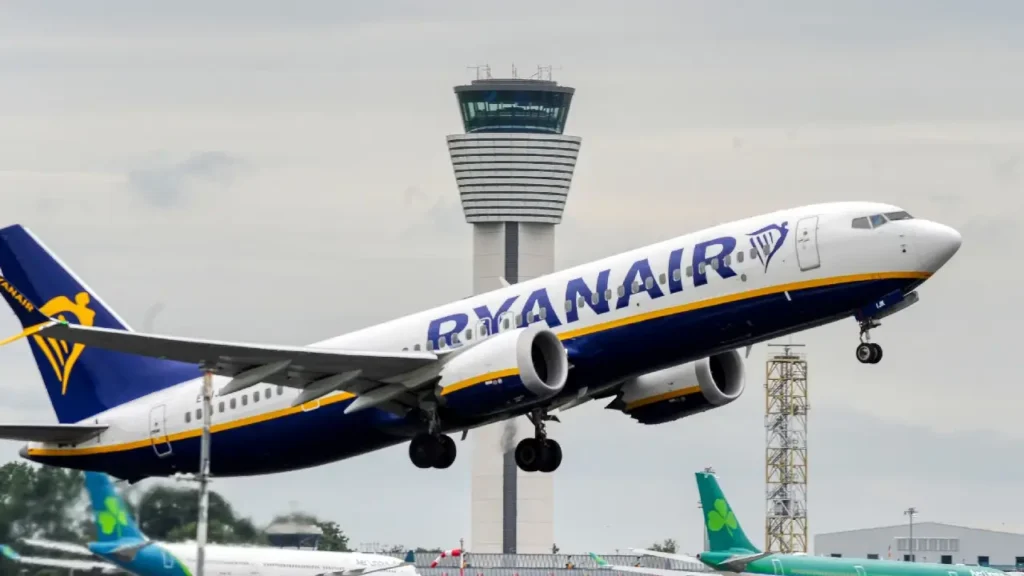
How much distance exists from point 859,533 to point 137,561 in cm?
10827

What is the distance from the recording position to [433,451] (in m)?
56.5

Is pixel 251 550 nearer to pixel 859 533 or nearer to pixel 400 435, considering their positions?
pixel 400 435

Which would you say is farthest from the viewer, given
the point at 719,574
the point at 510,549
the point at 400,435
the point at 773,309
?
the point at 510,549

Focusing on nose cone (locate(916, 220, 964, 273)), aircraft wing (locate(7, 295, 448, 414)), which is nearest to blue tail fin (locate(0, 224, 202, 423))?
aircraft wing (locate(7, 295, 448, 414))

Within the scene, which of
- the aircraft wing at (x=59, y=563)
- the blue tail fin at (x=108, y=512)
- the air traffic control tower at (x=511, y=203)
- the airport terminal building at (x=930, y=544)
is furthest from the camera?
the air traffic control tower at (x=511, y=203)

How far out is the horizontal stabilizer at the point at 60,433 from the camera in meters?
59.9

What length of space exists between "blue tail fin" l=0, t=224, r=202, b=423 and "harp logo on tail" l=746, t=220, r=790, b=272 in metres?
17.8

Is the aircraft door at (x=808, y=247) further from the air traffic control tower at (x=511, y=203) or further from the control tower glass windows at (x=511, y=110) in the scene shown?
the control tower glass windows at (x=511, y=110)

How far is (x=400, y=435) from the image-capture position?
5781cm

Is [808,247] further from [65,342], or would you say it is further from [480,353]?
[65,342]

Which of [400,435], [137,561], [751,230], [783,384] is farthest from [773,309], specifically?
[783,384]

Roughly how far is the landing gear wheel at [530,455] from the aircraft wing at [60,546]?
11.7 metres

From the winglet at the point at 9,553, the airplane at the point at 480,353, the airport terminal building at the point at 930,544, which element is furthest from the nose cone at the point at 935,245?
the airport terminal building at the point at 930,544

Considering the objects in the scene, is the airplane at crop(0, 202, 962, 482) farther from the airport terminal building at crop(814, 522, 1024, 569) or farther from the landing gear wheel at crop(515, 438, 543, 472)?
the airport terminal building at crop(814, 522, 1024, 569)
